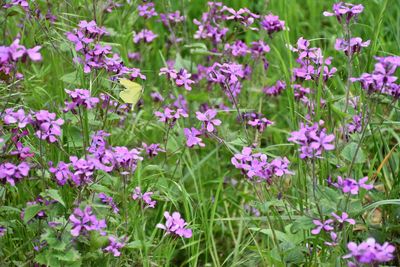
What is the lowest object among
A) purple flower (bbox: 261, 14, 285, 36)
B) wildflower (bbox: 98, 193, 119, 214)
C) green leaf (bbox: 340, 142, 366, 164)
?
wildflower (bbox: 98, 193, 119, 214)

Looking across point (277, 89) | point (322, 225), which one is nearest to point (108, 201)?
point (322, 225)

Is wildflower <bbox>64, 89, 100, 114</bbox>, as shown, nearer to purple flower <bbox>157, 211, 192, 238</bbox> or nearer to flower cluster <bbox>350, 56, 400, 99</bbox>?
purple flower <bbox>157, 211, 192, 238</bbox>

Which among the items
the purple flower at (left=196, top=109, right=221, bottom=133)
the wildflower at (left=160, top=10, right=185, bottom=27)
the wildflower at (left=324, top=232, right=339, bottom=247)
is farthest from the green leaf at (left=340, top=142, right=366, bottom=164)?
the wildflower at (left=160, top=10, right=185, bottom=27)

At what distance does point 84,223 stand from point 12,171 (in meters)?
0.27

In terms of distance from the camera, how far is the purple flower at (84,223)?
6.52 ft

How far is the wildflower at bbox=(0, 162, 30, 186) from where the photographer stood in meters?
2.05

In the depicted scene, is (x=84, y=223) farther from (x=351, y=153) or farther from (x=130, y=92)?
(x=351, y=153)

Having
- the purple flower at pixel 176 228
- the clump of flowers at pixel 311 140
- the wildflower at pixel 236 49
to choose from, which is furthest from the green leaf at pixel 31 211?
the wildflower at pixel 236 49

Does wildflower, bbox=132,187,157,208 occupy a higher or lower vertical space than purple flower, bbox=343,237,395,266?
lower

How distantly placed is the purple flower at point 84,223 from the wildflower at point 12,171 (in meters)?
0.20

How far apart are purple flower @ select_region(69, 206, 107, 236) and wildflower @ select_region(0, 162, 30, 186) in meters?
0.20

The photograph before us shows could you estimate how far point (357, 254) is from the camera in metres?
1.76

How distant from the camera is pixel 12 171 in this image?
80.8 inches

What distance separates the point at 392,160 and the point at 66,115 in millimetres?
1335
